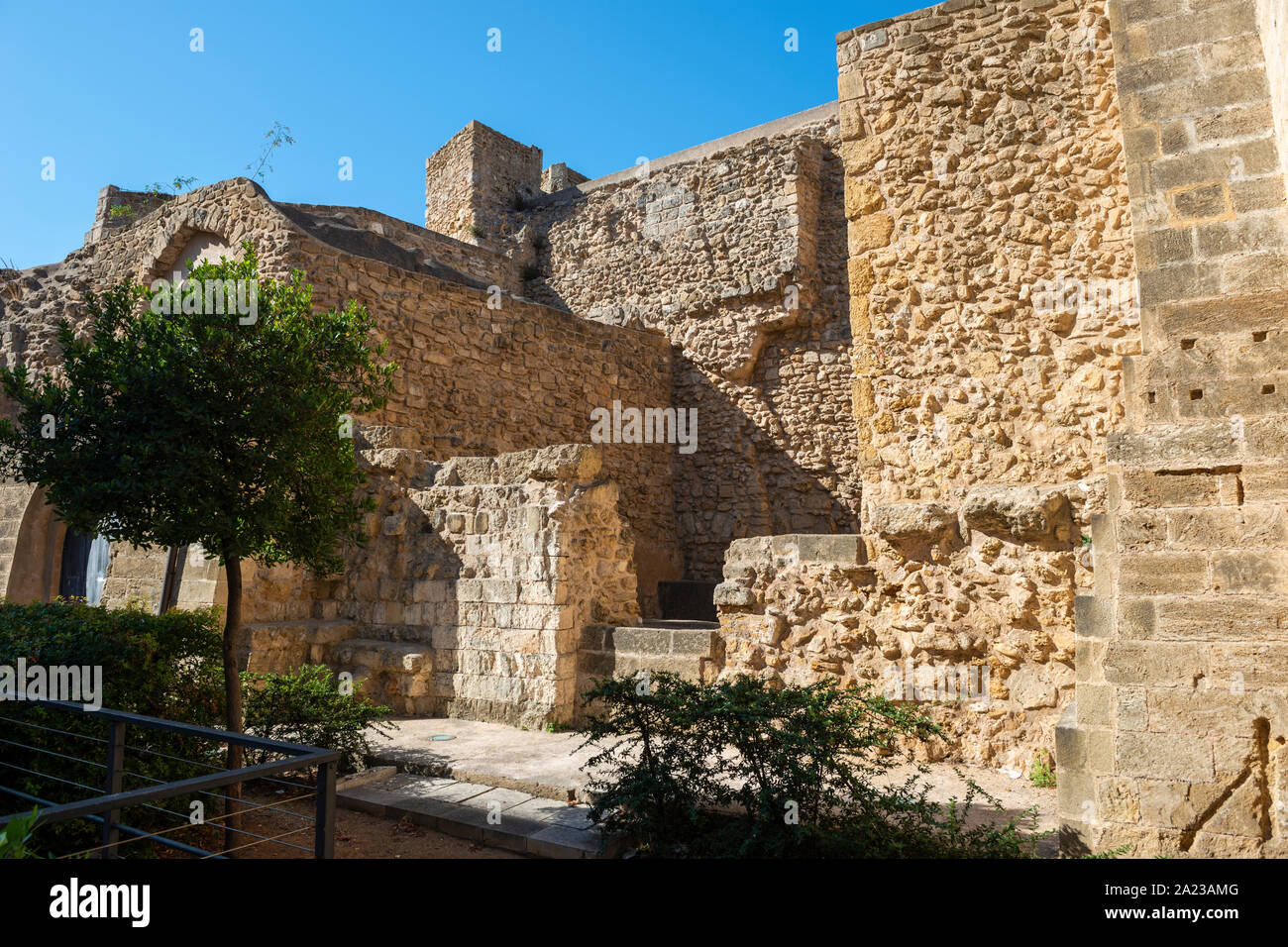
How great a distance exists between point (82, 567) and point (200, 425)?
307 inches

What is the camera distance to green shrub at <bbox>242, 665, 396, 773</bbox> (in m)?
5.59

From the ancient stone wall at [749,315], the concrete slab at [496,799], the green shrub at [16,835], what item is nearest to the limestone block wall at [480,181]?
the ancient stone wall at [749,315]

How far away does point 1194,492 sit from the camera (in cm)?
354

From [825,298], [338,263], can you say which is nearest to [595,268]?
[825,298]

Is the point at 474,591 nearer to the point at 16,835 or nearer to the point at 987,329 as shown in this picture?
the point at 987,329

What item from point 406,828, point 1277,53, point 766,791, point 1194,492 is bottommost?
point 406,828

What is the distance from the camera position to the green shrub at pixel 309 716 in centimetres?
559

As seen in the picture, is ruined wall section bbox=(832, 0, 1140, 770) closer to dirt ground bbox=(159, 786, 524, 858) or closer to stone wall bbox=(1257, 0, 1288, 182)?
stone wall bbox=(1257, 0, 1288, 182)

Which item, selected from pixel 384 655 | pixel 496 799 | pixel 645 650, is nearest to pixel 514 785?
pixel 496 799

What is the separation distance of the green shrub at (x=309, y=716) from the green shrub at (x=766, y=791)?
2.13 metres

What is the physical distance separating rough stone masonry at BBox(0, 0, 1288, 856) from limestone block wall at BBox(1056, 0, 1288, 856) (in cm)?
1

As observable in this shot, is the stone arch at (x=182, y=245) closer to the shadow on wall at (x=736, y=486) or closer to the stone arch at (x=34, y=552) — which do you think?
the stone arch at (x=34, y=552)

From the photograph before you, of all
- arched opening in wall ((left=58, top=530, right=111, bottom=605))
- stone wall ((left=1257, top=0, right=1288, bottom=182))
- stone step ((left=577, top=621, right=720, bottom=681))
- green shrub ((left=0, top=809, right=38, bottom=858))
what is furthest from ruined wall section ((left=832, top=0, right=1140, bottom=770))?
arched opening in wall ((left=58, top=530, right=111, bottom=605))
